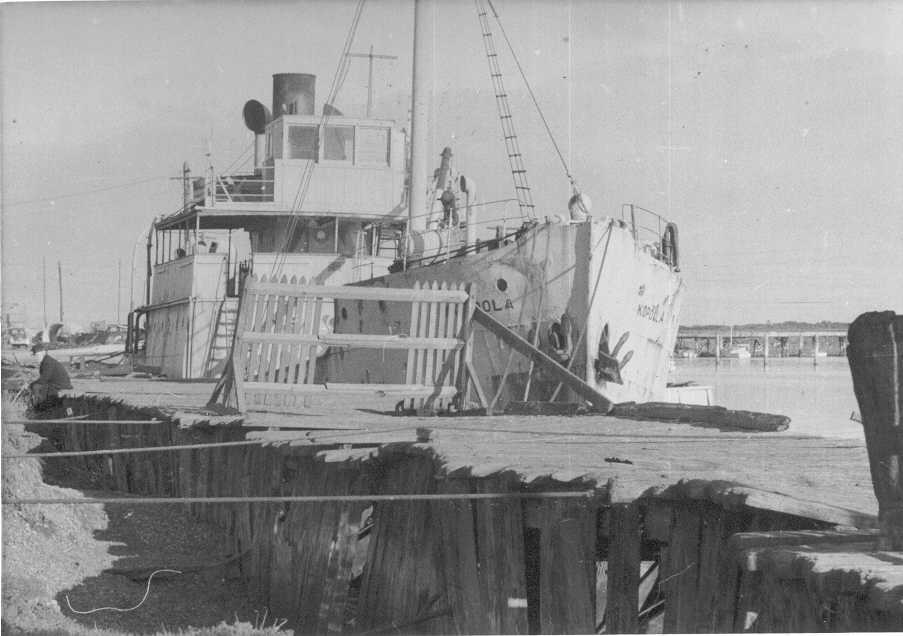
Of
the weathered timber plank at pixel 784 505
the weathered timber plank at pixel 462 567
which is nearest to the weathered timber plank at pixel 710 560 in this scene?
the weathered timber plank at pixel 784 505

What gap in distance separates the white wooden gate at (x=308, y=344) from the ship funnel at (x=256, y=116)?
1975 cm

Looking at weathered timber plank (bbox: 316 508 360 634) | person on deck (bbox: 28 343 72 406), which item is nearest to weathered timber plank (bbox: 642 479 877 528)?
weathered timber plank (bbox: 316 508 360 634)

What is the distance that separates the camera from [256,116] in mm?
33312

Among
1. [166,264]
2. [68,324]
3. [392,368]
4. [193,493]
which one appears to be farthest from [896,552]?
[68,324]

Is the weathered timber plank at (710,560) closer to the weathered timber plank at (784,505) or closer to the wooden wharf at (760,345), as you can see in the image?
the weathered timber plank at (784,505)

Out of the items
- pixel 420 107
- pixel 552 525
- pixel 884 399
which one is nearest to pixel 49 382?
pixel 420 107

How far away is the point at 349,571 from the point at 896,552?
Result: 5861 mm

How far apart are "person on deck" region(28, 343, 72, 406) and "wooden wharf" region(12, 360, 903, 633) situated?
7265mm

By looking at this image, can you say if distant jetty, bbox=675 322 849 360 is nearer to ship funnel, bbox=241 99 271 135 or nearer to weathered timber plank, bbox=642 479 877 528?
ship funnel, bbox=241 99 271 135

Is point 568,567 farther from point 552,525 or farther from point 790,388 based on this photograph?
point 790,388

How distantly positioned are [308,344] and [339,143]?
18.3m

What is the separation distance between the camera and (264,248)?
3136 cm

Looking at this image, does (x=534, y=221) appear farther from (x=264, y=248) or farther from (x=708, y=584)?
(x=708, y=584)

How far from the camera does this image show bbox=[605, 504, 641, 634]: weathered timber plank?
269 inches
